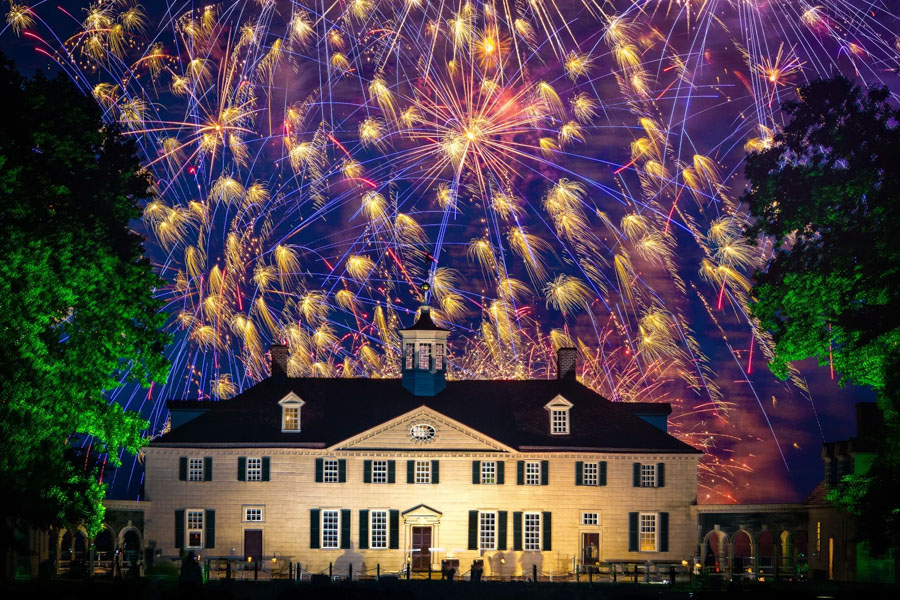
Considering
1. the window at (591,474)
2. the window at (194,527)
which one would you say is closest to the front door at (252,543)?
the window at (194,527)

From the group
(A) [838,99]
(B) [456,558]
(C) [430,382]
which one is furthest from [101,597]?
(C) [430,382]

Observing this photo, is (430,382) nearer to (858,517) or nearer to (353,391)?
(353,391)

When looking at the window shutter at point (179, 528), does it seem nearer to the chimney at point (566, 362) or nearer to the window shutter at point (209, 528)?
the window shutter at point (209, 528)

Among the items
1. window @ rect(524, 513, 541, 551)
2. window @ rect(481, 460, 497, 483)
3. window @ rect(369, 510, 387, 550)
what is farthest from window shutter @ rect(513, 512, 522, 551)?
window @ rect(369, 510, 387, 550)

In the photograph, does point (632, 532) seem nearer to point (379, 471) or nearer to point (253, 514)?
point (379, 471)

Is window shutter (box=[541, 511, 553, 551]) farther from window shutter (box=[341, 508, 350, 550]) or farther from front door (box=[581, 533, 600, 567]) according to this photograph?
window shutter (box=[341, 508, 350, 550])

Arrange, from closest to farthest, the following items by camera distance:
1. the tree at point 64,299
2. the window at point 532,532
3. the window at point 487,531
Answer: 1. the tree at point 64,299
2. the window at point 532,532
3. the window at point 487,531

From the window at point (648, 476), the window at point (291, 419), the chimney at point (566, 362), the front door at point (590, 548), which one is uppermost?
the chimney at point (566, 362)
